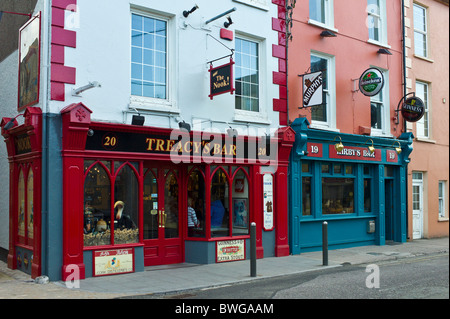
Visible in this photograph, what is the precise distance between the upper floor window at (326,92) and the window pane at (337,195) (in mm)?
1830

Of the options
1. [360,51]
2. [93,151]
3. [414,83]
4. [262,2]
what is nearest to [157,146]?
[93,151]

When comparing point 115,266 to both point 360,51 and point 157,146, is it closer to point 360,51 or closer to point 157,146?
point 157,146

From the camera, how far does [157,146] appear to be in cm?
1127

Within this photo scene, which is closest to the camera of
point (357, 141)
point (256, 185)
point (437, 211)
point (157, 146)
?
point (157, 146)

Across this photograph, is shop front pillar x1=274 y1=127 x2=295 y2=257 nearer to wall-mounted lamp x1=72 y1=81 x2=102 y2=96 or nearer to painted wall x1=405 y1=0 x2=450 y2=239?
wall-mounted lamp x1=72 y1=81 x2=102 y2=96

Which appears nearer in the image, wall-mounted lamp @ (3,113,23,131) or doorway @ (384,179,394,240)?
wall-mounted lamp @ (3,113,23,131)

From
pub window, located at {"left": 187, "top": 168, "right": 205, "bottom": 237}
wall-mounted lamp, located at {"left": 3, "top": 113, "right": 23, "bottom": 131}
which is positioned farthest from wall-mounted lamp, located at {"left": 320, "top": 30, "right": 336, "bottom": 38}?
wall-mounted lamp, located at {"left": 3, "top": 113, "right": 23, "bottom": 131}

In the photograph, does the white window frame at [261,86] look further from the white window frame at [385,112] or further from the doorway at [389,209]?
the doorway at [389,209]

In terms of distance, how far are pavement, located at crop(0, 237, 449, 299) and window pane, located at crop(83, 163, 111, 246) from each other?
2.92 feet

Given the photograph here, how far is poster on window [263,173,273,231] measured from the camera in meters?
13.4

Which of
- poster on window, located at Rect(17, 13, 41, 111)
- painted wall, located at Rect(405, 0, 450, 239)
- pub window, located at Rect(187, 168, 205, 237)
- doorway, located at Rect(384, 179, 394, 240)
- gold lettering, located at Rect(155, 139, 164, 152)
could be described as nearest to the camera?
poster on window, located at Rect(17, 13, 41, 111)

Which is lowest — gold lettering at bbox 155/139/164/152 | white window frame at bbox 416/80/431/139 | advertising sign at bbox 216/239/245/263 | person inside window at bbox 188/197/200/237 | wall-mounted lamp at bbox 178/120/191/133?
advertising sign at bbox 216/239/245/263

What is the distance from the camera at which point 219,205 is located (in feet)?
41.9

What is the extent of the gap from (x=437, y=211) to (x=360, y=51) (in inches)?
283
